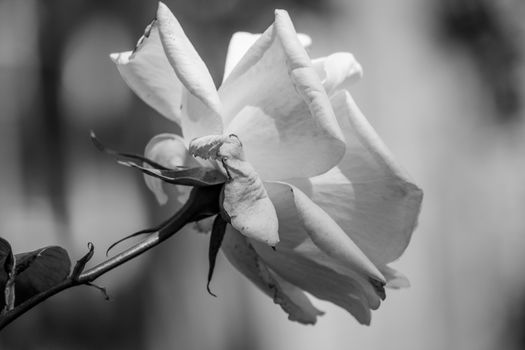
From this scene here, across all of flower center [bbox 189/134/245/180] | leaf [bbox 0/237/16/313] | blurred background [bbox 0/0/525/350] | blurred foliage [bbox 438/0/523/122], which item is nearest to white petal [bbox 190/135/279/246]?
flower center [bbox 189/134/245/180]

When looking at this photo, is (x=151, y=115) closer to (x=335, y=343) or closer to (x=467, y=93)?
(x=335, y=343)

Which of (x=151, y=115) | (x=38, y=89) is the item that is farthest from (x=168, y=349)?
(x=38, y=89)

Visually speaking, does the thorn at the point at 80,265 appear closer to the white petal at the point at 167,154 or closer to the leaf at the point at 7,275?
the leaf at the point at 7,275

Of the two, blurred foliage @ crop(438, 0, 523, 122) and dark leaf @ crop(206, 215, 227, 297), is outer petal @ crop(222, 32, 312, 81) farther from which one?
blurred foliage @ crop(438, 0, 523, 122)

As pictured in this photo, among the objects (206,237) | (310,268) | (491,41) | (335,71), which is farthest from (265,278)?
(491,41)

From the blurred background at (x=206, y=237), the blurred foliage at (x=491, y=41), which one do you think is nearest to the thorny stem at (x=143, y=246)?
the blurred background at (x=206, y=237)

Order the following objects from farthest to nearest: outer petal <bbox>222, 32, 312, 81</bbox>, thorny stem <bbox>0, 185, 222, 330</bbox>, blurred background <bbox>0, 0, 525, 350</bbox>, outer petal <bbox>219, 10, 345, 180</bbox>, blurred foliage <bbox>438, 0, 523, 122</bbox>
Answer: blurred foliage <bbox>438, 0, 523, 122</bbox> < blurred background <bbox>0, 0, 525, 350</bbox> < outer petal <bbox>222, 32, 312, 81</bbox> < outer petal <bbox>219, 10, 345, 180</bbox> < thorny stem <bbox>0, 185, 222, 330</bbox>
